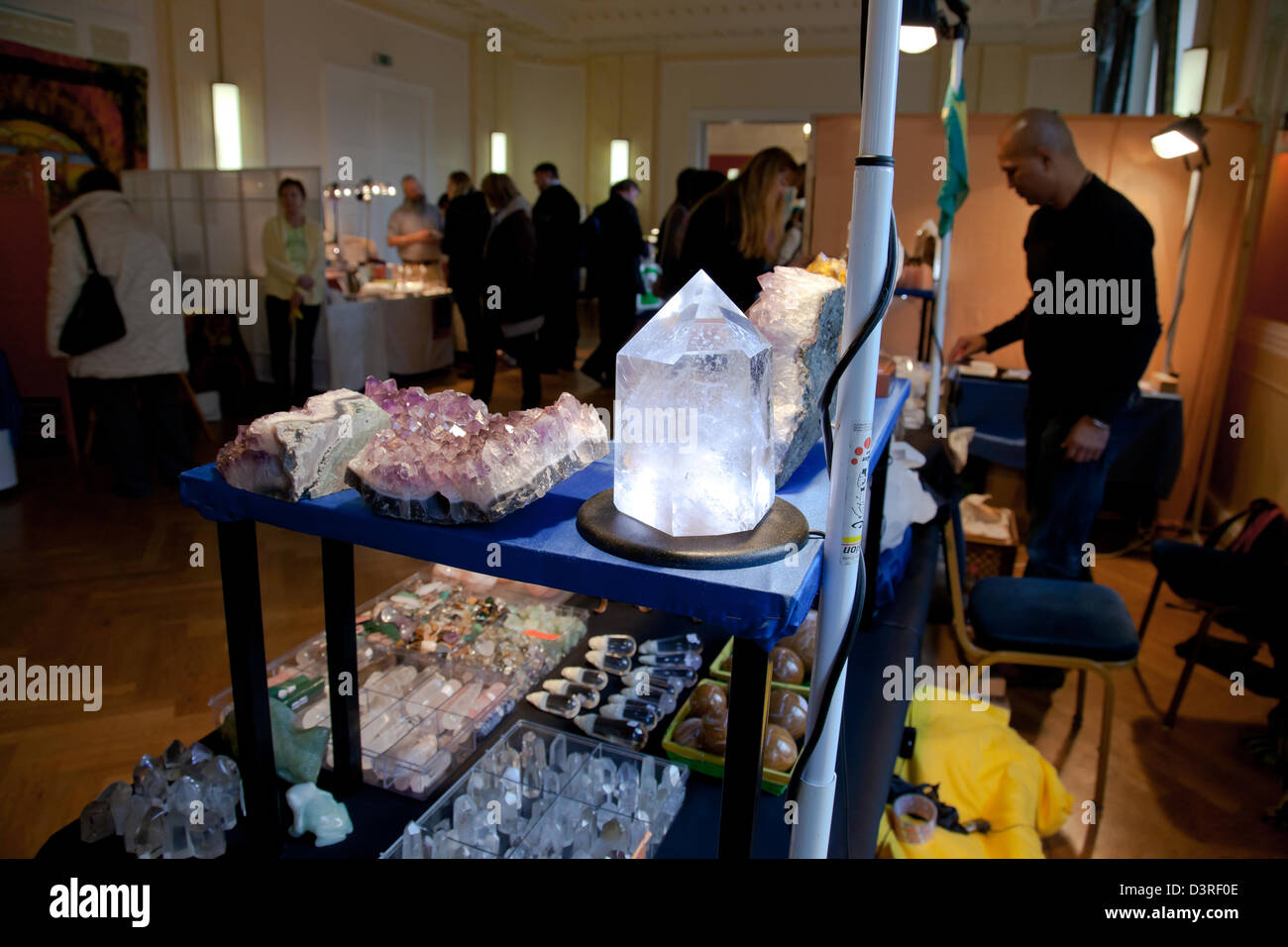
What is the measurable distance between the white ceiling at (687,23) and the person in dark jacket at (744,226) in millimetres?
6517

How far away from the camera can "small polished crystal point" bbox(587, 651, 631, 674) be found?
194 cm

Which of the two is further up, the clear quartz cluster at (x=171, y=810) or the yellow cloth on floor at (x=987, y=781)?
the clear quartz cluster at (x=171, y=810)

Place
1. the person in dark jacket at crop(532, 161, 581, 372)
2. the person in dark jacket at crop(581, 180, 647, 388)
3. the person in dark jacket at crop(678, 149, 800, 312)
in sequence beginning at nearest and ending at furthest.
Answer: the person in dark jacket at crop(678, 149, 800, 312) → the person in dark jacket at crop(581, 180, 647, 388) → the person in dark jacket at crop(532, 161, 581, 372)

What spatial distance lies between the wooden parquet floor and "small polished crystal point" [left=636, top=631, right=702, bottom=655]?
108 cm

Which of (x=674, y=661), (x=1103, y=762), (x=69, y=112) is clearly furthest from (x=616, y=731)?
(x=69, y=112)

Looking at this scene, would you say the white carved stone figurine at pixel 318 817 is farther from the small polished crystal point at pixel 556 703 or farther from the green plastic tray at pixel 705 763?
the green plastic tray at pixel 705 763

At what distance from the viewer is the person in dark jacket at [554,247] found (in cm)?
678

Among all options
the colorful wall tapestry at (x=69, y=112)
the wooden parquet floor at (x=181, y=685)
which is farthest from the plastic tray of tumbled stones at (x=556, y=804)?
the colorful wall tapestry at (x=69, y=112)

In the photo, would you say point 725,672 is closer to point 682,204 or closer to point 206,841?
point 206,841

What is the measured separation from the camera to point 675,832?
1.49 metres

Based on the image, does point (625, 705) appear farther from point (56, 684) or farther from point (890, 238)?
point (56, 684)

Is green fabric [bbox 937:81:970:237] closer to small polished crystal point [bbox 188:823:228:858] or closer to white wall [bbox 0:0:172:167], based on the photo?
small polished crystal point [bbox 188:823:228:858]

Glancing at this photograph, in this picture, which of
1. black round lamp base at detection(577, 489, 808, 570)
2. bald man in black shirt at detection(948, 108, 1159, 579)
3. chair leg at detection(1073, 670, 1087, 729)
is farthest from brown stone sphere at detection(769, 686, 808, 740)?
bald man in black shirt at detection(948, 108, 1159, 579)

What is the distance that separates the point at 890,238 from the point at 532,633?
1.46 metres
